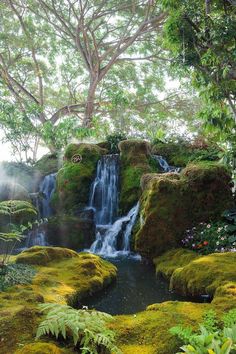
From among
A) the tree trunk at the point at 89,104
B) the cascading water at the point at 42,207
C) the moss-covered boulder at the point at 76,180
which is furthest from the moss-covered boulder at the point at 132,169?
the tree trunk at the point at 89,104

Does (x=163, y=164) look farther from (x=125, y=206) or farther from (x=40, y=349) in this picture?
(x=40, y=349)

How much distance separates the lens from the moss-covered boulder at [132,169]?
12.6m

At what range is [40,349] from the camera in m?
2.95

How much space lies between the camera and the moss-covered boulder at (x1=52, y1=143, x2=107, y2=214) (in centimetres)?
1379

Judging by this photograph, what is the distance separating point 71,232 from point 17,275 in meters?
6.55

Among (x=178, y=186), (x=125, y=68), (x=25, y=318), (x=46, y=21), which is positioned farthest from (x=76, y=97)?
(x=25, y=318)

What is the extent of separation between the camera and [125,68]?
26.0m

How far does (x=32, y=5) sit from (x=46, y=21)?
4.25 feet

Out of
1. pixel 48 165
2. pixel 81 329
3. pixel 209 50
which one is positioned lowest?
pixel 81 329

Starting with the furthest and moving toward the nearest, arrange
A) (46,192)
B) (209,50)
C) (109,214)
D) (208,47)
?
(46,192) < (109,214) < (208,47) < (209,50)

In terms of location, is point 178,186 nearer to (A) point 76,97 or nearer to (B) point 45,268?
(B) point 45,268

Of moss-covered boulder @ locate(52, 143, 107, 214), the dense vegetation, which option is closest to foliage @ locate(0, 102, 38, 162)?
the dense vegetation

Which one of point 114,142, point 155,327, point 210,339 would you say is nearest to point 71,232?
point 114,142

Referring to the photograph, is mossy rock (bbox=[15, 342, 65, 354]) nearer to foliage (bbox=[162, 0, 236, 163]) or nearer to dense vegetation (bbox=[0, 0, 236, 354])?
dense vegetation (bbox=[0, 0, 236, 354])
